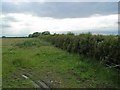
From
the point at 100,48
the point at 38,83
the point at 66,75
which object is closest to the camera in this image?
the point at 38,83

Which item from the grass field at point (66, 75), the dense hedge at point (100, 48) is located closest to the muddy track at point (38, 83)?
the grass field at point (66, 75)

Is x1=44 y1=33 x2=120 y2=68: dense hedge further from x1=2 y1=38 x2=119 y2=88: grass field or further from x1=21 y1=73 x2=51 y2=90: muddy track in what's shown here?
x1=21 y1=73 x2=51 y2=90: muddy track

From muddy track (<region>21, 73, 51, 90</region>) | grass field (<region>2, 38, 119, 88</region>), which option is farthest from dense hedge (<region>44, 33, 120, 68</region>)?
muddy track (<region>21, 73, 51, 90</region>)

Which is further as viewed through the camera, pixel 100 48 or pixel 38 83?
pixel 100 48

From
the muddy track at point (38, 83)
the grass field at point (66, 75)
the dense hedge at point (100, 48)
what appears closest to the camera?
the muddy track at point (38, 83)

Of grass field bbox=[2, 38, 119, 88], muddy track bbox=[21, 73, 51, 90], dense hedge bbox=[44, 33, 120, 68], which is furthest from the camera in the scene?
dense hedge bbox=[44, 33, 120, 68]

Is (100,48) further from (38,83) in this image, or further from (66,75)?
(38,83)

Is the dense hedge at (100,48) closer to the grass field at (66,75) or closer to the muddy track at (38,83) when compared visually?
the grass field at (66,75)

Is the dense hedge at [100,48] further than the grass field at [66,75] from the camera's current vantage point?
Yes

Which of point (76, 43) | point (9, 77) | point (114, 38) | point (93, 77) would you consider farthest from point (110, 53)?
point (76, 43)

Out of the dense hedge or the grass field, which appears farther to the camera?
the dense hedge

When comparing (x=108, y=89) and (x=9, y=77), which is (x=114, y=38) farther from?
(x=9, y=77)

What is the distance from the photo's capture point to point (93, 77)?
436 inches

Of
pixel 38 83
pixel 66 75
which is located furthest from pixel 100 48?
pixel 38 83
